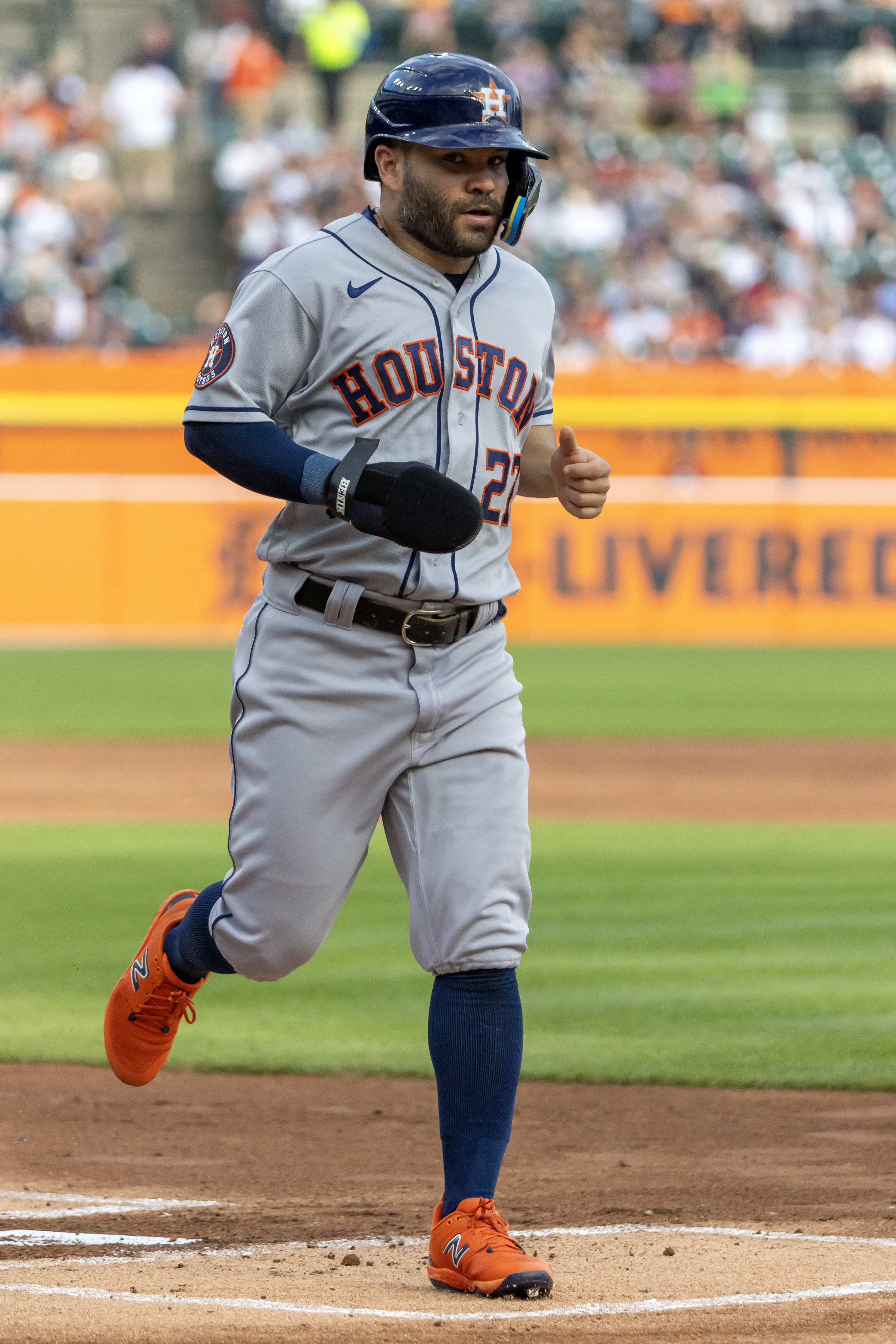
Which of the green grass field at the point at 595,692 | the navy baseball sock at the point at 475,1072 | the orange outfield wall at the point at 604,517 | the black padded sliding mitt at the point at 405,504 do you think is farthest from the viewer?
the orange outfield wall at the point at 604,517

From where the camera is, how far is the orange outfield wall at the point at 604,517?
1562 cm

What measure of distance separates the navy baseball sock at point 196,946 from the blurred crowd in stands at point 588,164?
1321cm

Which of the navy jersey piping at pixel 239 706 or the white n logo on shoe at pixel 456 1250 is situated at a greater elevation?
the navy jersey piping at pixel 239 706

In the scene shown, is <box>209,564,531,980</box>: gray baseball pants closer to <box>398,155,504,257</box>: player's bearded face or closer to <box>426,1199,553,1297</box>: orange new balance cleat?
<box>426,1199,553,1297</box>: orange new balance cleat

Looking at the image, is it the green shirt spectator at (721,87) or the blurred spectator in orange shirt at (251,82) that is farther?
the green shirt spectator at (721,87)

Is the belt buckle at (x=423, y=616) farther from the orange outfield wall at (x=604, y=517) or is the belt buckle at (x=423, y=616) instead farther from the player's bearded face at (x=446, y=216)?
the orange outfield wall at (x=604, y=517)

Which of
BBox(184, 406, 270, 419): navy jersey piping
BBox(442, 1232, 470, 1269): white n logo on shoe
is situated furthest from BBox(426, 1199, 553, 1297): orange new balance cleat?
BBox(184, 406, 270, 419): navy jersey piping

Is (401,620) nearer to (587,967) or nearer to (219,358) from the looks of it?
(219,358)

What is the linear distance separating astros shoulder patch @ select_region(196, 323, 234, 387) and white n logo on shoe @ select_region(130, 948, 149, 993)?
3.67ft

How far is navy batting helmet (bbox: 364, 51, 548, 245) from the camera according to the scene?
3197 mm

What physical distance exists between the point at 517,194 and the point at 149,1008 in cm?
164

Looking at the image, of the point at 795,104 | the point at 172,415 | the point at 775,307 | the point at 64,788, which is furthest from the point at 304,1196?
the point at 795,104

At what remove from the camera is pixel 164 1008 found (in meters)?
3.76

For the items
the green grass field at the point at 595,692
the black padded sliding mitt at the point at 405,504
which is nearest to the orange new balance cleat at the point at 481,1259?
the black padded sliding mitt at the point at 405,504
